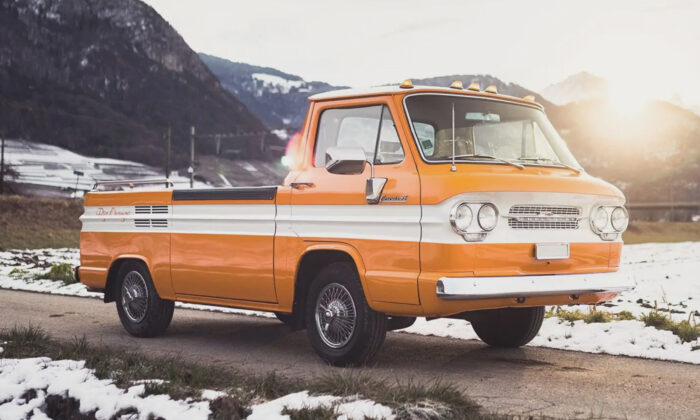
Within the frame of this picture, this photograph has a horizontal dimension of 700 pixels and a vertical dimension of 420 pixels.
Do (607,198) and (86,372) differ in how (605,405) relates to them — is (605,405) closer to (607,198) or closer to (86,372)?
(607,198)

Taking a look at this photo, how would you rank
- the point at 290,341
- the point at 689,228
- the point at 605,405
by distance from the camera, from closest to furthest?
the point at 605,405 → the point at 290,341 → the point at 689,228

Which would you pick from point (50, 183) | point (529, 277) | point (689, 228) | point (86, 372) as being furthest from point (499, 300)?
point (50, 183)

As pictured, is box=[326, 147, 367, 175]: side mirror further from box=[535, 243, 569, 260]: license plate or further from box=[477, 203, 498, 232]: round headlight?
box=[535, 243, 569, 260]: license plate

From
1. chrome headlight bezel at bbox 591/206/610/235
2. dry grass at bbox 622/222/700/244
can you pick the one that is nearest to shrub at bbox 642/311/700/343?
chrome headlight bezel at bbox 591/206/610/235

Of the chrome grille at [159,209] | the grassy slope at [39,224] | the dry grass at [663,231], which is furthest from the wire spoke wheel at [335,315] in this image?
the dry grass at [663,231]

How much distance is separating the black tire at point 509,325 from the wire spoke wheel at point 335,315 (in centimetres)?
164

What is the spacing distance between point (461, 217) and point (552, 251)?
93 cm

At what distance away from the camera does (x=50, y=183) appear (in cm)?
10612

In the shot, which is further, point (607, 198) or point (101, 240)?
point (101, 240)

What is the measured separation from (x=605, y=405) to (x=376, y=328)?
1981 millimetres

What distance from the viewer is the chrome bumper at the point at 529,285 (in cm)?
652

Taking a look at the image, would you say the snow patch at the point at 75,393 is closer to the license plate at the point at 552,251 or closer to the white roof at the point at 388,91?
the license plate at the point at 552,251

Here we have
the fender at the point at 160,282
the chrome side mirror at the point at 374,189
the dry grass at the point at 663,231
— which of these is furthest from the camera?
the dry grass at the point at 663,231

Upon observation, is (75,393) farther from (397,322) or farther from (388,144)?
(388,144)
